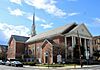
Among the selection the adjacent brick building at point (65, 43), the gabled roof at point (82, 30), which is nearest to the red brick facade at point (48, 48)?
the adjacent brick building at point (65, 43)

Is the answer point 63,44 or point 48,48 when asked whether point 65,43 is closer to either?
point 63,44

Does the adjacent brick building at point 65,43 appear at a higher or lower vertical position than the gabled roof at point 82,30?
lower

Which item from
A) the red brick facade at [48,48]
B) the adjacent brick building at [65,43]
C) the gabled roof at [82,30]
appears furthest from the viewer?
the gabled roof at [82,30]

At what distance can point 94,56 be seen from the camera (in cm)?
7794

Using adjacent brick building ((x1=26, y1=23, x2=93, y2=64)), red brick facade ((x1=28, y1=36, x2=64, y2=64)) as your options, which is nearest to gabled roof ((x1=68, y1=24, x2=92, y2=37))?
adjacent brick building ((x1=26, y1=23, x2=93, y2=64))

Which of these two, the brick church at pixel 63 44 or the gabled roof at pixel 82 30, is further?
the gabled roof at pixel 82 30

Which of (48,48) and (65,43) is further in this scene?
(65,43)

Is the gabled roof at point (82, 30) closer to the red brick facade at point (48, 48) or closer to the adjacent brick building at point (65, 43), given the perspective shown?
the adjacent brick building at point (65, 43)

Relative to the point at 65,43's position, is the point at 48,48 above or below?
below

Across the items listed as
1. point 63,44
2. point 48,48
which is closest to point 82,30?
point 63,44

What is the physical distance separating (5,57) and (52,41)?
113 ft

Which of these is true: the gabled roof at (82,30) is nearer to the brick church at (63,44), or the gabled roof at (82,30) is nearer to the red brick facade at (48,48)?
the brick church at (63,44)

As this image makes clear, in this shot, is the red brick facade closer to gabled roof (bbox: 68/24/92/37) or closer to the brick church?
the brick church

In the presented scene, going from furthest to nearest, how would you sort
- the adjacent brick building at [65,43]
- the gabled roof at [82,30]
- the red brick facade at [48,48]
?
the gabled roof at [82,30] → the adjacent brick building at [65,43] → the red brick facade at [48,48]
